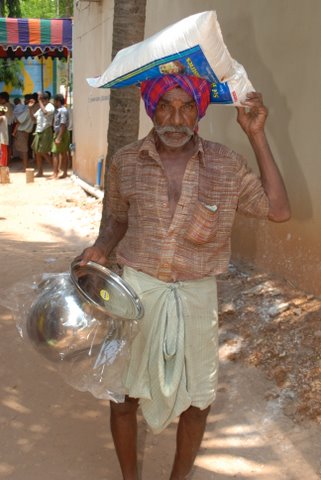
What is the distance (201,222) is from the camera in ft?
6.86

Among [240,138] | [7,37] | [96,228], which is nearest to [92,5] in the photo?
[7,37]

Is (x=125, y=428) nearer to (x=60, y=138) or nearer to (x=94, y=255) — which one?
(x=94, y=255)

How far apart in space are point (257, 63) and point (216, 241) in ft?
9.69

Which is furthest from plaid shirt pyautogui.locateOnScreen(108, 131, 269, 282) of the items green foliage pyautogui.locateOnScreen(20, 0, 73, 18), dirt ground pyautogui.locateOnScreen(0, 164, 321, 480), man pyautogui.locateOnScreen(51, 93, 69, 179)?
green foliage pyautogui.locateOnScreen(20, 0, 73, 18)

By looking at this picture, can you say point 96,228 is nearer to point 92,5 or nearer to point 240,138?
point 240,138

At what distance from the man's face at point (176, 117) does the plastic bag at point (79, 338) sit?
65cm

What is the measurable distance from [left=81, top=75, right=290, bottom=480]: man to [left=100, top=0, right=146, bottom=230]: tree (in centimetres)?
189

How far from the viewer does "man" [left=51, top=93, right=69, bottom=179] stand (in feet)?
38.2

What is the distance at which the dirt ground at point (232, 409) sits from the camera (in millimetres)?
2693

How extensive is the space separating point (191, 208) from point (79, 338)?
24.3 inches

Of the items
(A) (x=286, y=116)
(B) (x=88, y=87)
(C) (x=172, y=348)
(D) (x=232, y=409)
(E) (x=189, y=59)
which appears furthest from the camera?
(B) (x=88, y=87)

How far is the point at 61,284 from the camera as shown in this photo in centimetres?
223

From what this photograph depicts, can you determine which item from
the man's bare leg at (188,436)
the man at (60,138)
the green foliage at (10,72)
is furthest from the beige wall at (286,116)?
the green foliage at (10,72)

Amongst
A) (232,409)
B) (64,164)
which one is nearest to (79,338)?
(232,409)
